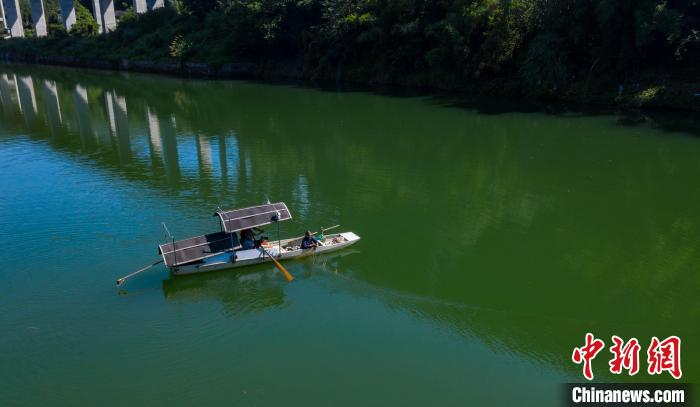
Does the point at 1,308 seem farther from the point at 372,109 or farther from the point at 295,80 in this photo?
the point at 295,80

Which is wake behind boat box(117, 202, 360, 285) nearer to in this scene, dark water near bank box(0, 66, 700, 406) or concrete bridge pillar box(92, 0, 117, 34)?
dark water near bank box(0, 66, 700, 406)

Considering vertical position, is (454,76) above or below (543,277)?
above

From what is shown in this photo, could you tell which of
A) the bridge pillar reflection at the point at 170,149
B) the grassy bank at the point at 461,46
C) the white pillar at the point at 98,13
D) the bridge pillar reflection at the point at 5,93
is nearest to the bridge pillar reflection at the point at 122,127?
the bridge pillar reflection at the point at 170,149

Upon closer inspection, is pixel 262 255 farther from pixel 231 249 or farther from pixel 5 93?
pixel 5 93

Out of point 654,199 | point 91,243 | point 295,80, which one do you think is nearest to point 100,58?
point 295,80

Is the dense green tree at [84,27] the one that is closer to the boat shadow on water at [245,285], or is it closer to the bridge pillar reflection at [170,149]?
the bridge pillar reflection at [170,149]

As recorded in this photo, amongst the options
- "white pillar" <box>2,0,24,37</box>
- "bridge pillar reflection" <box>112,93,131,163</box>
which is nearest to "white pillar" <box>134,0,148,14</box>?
"white pillar" <box>2,0,24,37</box>
